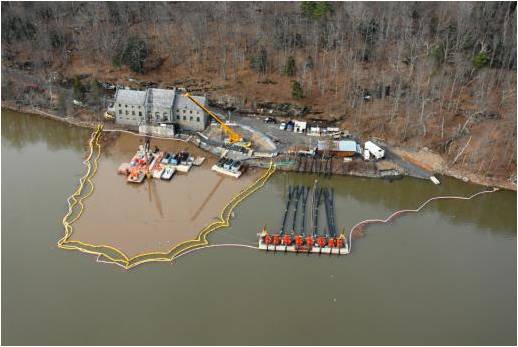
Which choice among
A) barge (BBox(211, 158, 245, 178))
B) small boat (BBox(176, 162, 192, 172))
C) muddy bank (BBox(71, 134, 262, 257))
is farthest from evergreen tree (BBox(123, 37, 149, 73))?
barge (BBox(211, 158, 245, 178))

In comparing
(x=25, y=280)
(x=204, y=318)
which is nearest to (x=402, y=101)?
(x=204, y=318)

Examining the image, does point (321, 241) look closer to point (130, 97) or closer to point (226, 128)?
point (226, 128)

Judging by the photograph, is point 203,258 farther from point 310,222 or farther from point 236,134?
point 236,134

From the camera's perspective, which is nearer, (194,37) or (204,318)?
(204,318)

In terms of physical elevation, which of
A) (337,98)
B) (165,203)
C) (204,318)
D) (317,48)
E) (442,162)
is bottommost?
(204,318)

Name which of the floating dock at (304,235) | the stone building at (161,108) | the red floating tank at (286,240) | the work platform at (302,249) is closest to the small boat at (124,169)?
the stone building at (161,108)

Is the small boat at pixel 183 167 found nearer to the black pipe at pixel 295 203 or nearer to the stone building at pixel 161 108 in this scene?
the stone building at pixel 161 108
